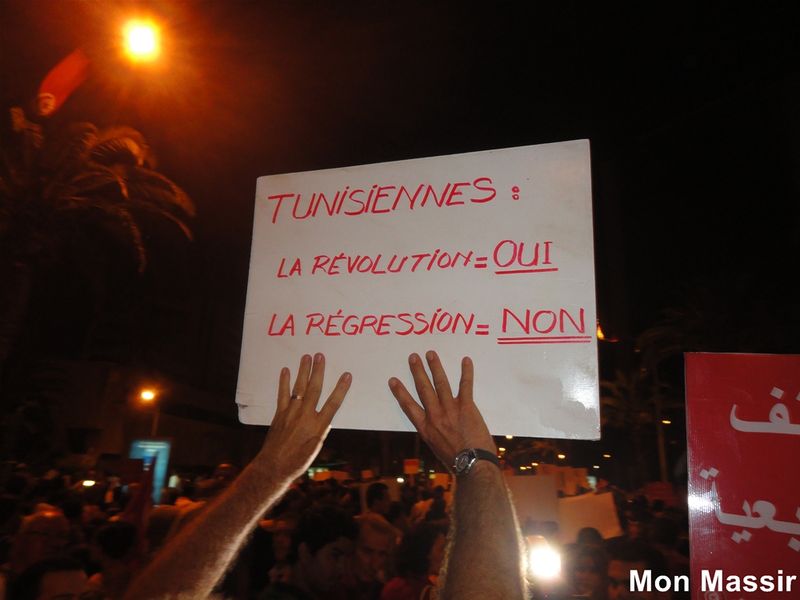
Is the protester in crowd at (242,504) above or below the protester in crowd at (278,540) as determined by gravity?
above

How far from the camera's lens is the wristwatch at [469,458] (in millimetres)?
1588

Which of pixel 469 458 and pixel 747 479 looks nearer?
pixel 469 458

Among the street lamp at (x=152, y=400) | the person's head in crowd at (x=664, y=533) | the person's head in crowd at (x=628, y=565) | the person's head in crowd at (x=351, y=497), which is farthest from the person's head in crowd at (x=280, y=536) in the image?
the street lamp at (x=152, y=400)

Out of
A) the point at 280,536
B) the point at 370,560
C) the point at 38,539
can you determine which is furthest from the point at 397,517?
the point at 38,539

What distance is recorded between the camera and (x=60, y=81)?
10.0 m

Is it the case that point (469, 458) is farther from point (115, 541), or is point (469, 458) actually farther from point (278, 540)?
point (278, 540)

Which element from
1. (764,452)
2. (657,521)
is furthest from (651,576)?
(764,452)

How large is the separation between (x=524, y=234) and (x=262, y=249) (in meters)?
1.02

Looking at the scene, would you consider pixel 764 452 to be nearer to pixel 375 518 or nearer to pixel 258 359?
pixel 258 359

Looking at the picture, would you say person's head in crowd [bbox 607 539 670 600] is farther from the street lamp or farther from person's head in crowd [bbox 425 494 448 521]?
the street lamp

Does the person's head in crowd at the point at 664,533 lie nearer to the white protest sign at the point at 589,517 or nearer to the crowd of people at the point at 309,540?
the crowd of people at the point at 309,540

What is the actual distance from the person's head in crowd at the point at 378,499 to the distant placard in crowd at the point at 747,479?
21.1 ft

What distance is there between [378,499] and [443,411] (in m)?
7.37

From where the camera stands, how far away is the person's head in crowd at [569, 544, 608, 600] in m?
4.89
